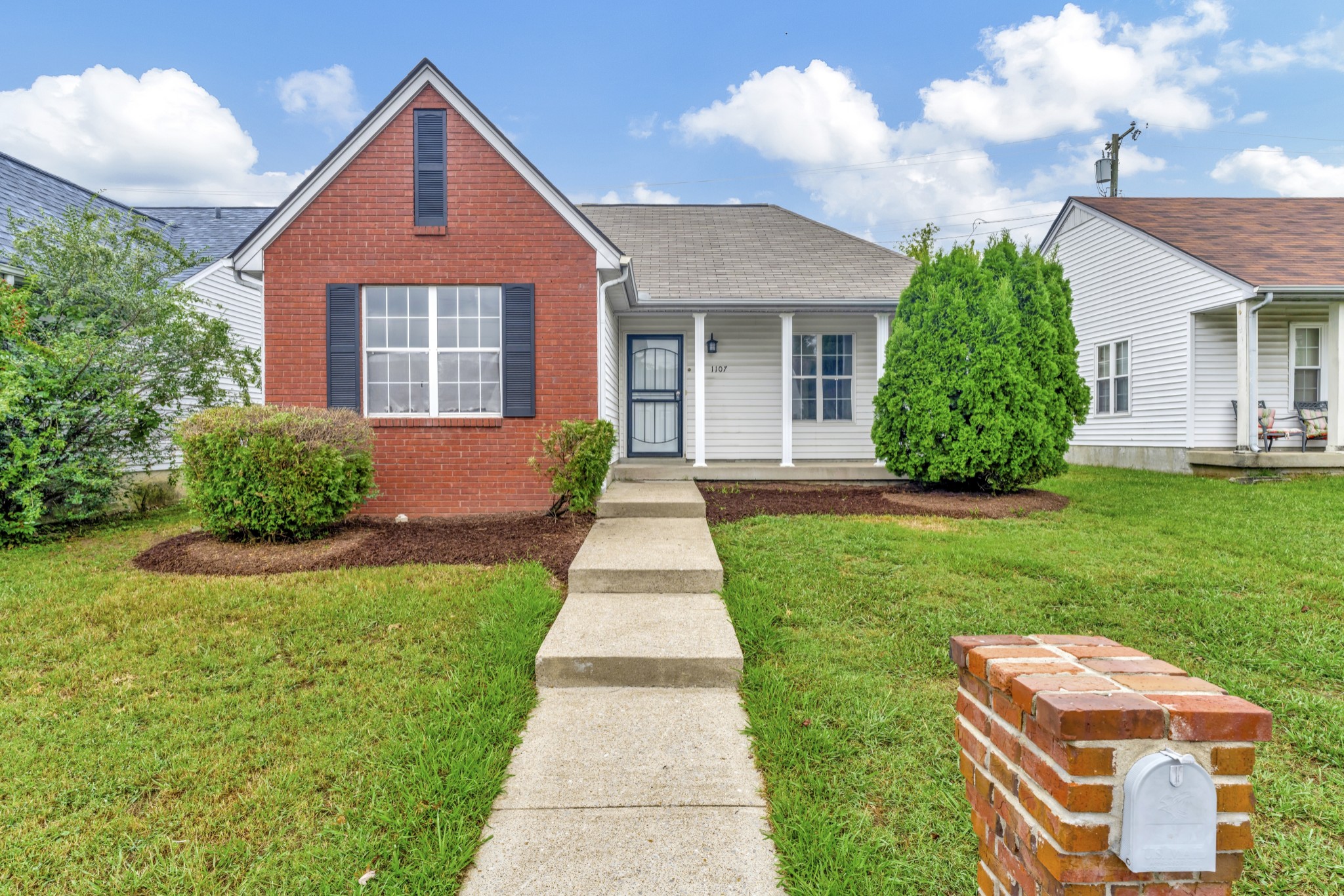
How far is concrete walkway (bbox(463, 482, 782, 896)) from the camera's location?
1.93 meters

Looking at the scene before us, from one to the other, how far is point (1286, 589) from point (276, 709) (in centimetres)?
633

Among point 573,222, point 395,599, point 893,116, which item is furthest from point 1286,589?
point 893,116

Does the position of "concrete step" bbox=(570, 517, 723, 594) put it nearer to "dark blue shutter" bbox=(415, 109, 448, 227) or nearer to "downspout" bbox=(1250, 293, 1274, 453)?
"dark blue shutter" bbox=(415, 109, 448, 227)

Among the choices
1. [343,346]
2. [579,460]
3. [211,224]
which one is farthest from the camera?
[211,224]

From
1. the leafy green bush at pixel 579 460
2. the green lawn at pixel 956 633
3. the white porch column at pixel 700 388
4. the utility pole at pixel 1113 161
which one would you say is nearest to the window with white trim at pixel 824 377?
the white porch column at pixel 700 388

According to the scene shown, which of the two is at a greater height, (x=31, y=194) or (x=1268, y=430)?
(x=31, y=194)

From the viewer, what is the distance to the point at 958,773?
94.3 inches

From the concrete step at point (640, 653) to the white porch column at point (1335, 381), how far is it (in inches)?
497

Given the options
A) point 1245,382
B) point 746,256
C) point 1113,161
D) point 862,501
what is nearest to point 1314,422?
point 1245,382

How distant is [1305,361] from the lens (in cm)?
1130

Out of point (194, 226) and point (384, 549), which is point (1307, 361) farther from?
point (194, 226)

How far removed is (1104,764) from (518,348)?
6.91m

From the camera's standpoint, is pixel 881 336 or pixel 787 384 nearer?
pixel 787 384

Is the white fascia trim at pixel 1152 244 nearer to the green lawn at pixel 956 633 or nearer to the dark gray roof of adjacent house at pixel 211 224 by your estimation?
the green lawn at pixel 956 633
